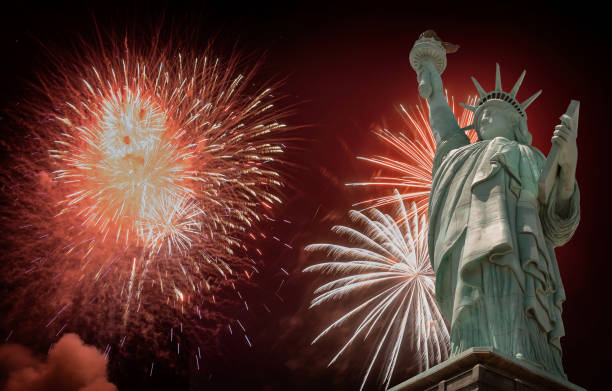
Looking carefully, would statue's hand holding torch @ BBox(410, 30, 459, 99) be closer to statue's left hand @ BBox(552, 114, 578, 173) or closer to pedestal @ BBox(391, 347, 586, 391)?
statue's left hand @ BBox(552, 114, 578, 173)

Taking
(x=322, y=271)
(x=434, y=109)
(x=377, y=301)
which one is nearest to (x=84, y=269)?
(x=322, y=271)

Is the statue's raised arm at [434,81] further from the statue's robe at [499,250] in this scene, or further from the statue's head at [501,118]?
the statue's robe at [499,250]

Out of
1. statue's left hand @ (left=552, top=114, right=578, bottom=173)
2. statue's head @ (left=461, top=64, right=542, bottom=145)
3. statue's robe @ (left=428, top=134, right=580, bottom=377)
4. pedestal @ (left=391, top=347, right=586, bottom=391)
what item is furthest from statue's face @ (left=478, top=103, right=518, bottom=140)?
pedestal @ (left=391, top=347, right=586, bottom=391)

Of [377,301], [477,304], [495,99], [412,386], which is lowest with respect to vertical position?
[412,386]

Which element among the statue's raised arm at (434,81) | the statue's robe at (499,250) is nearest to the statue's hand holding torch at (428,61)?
the statue's raised arm at (434,81)

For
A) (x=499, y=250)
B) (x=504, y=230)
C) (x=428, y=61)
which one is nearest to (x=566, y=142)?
(x=504, y=230)

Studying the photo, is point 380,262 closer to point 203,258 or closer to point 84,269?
point 203,258
